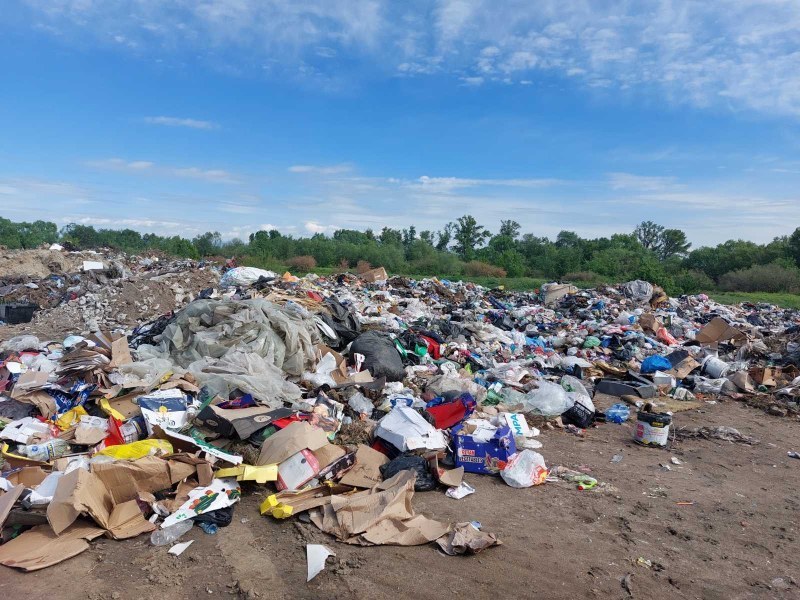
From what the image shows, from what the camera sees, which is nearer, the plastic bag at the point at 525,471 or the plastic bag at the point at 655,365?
the plastic bag at the point at 525,471

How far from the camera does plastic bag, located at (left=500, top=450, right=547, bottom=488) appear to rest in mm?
3555

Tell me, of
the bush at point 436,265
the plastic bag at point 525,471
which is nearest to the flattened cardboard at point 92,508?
the plastic bag at point 525,471

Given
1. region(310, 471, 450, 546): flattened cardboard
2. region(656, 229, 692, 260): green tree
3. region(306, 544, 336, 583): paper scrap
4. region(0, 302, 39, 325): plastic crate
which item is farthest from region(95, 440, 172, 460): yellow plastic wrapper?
region(656, 229, 692, 260): green tree

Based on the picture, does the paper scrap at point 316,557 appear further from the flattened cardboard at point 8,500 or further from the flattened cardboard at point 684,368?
the flattened cardboard at point 684,368

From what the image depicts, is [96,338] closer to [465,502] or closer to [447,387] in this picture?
[447,387]

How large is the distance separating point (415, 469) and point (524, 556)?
102 cm

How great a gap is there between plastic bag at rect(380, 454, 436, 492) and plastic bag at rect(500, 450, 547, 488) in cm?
55

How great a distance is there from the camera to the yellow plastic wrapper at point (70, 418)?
4008mm

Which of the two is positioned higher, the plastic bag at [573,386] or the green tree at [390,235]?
the green tree at [390,235]

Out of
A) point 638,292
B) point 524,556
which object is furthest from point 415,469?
point 638,292

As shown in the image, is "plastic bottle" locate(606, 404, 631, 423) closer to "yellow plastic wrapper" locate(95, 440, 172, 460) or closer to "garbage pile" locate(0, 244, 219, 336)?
"yellow plastic wrapper" locate(95, 440, 172, 460)

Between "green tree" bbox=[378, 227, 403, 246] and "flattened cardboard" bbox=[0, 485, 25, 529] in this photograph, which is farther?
"green tree" bbox=[378, 227, 403, 246]

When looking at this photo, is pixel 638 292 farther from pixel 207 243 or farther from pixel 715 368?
pixel 207 243

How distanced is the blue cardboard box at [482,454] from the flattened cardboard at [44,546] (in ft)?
7.54
